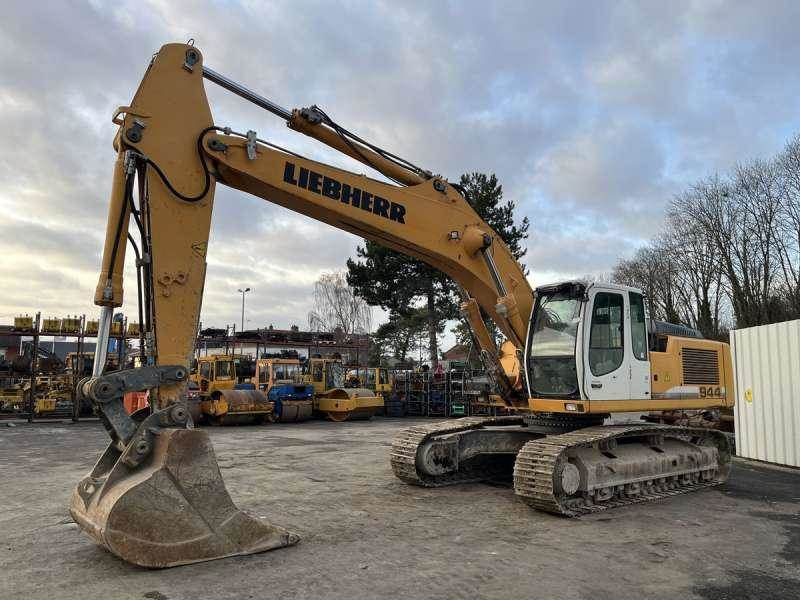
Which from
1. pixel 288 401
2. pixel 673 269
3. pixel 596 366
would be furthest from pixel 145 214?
pixel 673 269

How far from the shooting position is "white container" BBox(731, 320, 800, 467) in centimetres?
1119

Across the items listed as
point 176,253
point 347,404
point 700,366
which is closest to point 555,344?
point 700,366

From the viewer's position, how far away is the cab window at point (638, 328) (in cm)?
793

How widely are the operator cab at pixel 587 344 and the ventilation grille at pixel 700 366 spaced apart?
105 centimetres

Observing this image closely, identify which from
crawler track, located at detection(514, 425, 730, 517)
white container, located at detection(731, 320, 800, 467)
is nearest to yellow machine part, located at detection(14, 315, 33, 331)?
crawler track, located at detection(514, 425, 730, 517)

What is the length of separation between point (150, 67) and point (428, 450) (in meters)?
5.81

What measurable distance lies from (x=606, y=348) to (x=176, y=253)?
5316 mm

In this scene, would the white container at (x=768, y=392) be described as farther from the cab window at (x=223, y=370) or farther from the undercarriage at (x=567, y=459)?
the cab window at (x=223, y=370)

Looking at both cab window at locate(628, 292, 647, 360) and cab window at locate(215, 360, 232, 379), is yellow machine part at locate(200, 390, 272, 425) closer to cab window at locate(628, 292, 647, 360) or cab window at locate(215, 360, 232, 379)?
cab window at locate(215, 360, 232, 379)

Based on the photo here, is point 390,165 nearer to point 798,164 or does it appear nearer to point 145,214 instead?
point 145,214

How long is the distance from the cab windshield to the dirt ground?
1557 mm

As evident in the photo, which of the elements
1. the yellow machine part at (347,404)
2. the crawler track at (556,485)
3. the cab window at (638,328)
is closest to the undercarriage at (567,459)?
the crawler track at (556,485)

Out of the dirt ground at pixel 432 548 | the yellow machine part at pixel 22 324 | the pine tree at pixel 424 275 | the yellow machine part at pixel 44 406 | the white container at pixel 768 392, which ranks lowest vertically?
the dirt ground at pixel 432 548

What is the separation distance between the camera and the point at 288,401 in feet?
69.8
